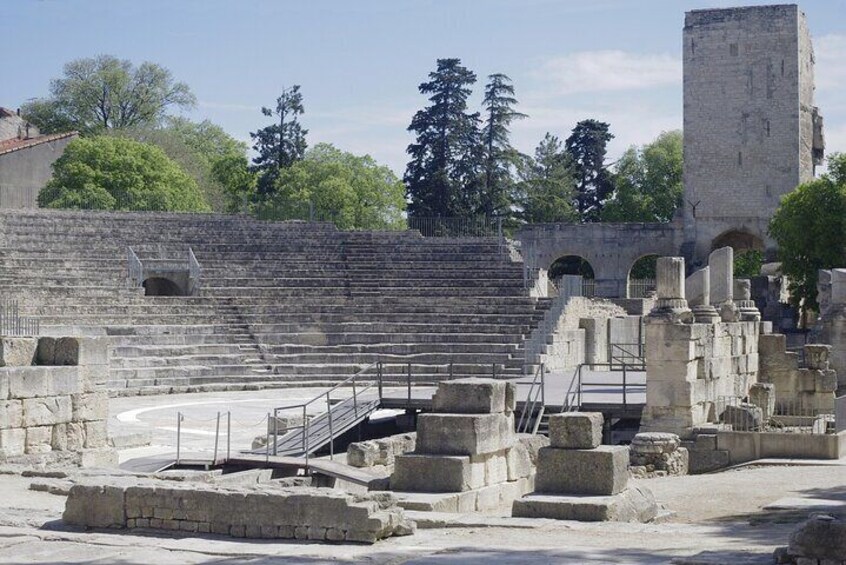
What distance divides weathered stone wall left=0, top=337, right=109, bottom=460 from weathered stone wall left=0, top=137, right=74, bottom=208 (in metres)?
31.7

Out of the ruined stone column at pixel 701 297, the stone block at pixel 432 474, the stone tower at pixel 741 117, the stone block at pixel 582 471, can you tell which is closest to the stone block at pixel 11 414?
the stone block at pixel 432 474

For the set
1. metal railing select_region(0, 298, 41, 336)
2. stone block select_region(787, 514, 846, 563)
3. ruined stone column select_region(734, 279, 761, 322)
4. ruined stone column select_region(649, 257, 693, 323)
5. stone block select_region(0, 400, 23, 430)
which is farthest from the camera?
ruined stone column select_region(734, 279, 761, 322)

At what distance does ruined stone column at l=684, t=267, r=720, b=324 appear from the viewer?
2364cm

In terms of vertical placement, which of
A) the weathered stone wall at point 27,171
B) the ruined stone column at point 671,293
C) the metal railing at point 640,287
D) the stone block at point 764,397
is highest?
the weathered stone wall at point 27,171

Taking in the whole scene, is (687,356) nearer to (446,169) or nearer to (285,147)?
(446,169)

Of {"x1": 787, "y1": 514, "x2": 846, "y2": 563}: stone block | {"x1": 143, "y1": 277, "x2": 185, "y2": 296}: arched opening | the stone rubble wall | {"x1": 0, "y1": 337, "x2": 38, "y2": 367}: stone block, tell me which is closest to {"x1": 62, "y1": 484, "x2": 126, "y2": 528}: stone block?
the stone rubble wall

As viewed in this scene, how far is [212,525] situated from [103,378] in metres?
5.88

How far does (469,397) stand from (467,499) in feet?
3.86

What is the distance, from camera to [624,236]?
57.1 metres

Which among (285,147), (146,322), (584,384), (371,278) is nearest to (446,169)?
(285,147)

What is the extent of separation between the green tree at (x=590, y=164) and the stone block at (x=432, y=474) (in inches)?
2395

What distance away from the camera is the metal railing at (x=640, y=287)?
51.2m

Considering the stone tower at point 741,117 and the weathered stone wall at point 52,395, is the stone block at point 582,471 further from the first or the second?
the stone tower at point 741,117

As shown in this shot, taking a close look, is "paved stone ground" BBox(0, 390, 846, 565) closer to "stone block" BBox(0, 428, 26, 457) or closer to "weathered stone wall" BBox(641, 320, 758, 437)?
"stone block" BBox(0, 428, 26, 457)
